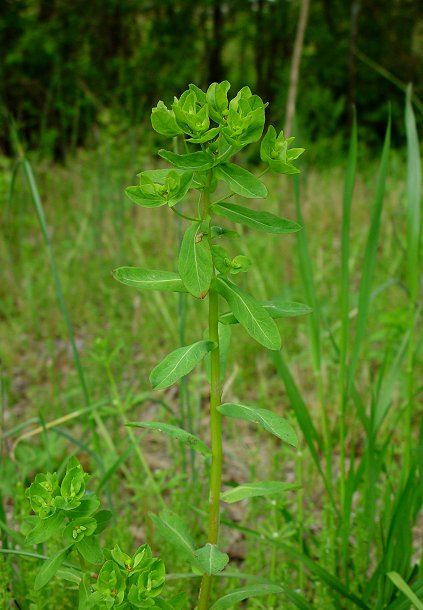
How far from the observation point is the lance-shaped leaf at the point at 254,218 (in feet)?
2.63

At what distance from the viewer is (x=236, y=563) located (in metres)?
1.67

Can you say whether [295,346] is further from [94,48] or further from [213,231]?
[94,48]

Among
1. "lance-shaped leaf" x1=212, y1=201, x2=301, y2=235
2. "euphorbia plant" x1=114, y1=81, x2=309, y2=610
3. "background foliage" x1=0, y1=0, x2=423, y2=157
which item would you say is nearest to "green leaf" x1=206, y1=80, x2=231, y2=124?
"euphorbia plant" x1=114, y1=81, x2=309, y2=610

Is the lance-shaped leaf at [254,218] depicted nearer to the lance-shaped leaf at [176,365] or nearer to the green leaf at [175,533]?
the lance-shaped leaf at [176,365]

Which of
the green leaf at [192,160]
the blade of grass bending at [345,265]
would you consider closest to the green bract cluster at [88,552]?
the green leaf at [192,160]

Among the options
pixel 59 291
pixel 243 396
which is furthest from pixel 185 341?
pixel 59 291

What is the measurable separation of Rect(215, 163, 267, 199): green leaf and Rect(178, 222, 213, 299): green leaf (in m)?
0.07

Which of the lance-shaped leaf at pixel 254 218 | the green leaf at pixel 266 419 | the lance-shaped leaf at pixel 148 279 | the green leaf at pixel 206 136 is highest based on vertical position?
the green leaf at pixel 206 136

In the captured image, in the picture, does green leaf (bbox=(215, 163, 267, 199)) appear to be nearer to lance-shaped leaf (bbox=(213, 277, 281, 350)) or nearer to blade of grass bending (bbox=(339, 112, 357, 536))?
lance-shaped leaf (bbox=(213, 277, 281, 350))

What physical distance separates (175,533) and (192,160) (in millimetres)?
479

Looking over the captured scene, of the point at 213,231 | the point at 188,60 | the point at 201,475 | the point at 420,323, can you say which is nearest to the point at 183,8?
the point at 188,60

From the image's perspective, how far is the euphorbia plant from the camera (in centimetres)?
76

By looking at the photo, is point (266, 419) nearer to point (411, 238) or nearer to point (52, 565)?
point (52, 565)

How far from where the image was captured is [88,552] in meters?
0.82
